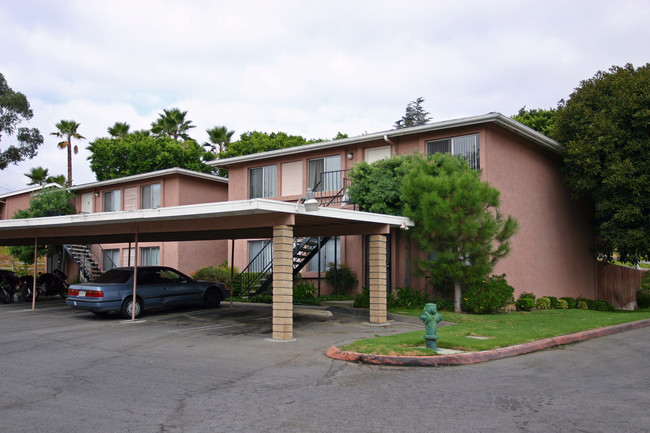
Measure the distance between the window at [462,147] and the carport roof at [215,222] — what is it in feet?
13.4

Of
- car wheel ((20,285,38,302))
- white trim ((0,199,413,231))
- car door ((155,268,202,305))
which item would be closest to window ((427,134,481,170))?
white trim ((0,199,413,231))

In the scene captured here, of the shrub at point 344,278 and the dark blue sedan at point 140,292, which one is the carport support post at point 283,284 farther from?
the shrub at point 344,278

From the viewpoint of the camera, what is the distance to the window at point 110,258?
31.5 metres

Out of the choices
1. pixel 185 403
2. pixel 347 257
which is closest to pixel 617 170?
pixel 347 257

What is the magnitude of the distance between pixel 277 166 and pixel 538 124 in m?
19.4

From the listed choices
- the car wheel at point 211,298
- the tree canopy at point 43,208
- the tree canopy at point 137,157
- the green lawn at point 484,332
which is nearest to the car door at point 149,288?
the car wheel at point 211,298

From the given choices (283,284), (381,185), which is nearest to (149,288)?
(283,284)

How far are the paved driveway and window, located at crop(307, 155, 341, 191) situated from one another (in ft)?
34.0

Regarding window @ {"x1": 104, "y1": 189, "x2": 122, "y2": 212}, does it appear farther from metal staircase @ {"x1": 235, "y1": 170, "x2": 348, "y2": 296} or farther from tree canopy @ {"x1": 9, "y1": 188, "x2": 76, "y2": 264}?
metal staircase @ {"x1": 235, "y1": 170, "x2": 348, "y2": 296}

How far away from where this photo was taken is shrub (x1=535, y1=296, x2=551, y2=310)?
66.6 feet

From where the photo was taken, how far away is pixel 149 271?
17.6 metres

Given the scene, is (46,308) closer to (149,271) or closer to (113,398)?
(149,271)

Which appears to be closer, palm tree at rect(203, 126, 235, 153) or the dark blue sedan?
the dark blue sedan

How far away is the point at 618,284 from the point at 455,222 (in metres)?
18.2
